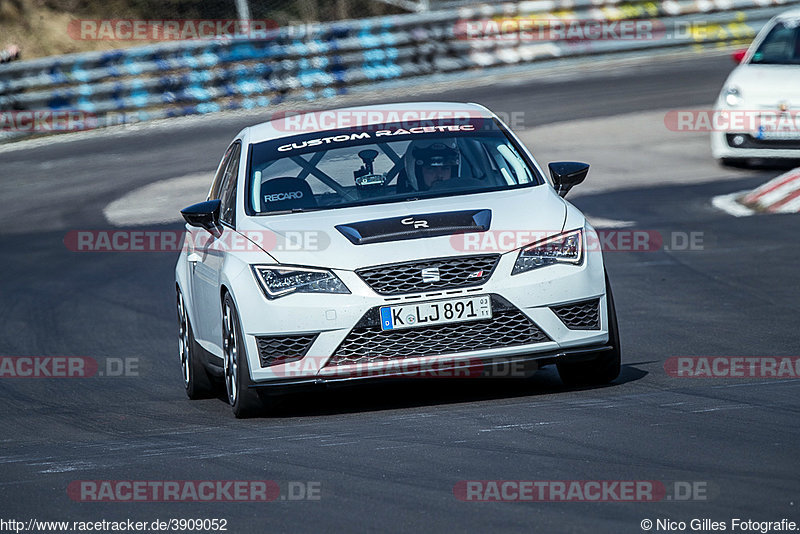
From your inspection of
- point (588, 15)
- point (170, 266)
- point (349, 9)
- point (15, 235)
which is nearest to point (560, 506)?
point (170, 266)

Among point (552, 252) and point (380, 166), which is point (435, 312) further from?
point (380, 166)

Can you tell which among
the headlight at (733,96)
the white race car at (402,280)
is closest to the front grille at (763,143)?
the headlight at (733,96)

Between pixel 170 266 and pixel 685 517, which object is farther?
pixel 170 266

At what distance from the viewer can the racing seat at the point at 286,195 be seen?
7.95 metres

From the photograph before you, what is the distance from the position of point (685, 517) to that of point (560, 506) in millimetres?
465

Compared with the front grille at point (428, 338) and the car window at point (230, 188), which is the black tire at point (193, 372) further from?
the front grille at point (428, 338)

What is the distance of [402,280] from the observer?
275 inches

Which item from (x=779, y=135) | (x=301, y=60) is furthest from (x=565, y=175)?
(x=301, y=60)

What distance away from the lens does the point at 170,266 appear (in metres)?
14.2

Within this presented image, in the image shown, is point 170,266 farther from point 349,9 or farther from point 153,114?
point 349,9

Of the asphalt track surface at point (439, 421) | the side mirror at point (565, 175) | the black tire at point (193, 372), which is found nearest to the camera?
the asphalt track surface at point (439, 421)

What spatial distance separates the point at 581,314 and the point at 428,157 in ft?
4.77

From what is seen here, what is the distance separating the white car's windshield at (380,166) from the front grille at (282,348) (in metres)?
0.96

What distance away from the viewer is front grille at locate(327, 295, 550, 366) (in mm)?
7035
